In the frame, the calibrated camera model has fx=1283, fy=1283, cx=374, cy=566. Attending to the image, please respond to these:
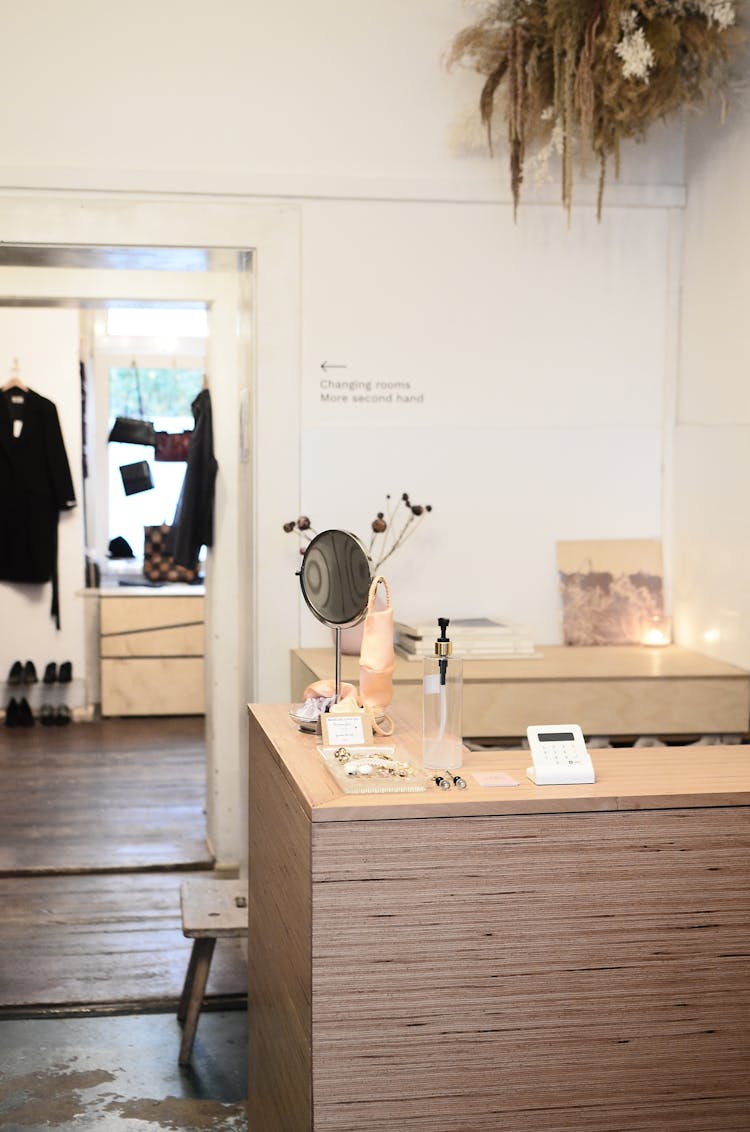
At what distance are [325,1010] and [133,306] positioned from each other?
3788 millimetres

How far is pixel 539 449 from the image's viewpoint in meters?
3.93

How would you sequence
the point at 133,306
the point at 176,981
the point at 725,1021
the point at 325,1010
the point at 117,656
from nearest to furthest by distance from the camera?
the point at 325,1010 < the point at 725,1021 < the point at 176,981 < the point at 133,306 < the point at 117,656

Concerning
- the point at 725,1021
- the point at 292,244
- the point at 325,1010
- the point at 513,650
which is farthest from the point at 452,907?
the point at 292,244

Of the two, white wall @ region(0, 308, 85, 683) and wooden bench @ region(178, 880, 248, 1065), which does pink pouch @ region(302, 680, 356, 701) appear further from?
white wall @ region(0, 308, 85, 683)

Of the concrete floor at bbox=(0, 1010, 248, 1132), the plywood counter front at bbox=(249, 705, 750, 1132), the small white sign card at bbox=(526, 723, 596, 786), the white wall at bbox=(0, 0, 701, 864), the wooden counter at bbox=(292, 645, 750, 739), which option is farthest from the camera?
the white wall at bbox=(0, 0, 701, 864)

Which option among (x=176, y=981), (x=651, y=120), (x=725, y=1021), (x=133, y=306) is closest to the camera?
(x=725, y=1021)

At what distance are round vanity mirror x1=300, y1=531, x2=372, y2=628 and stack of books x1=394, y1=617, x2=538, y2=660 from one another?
3.46ft

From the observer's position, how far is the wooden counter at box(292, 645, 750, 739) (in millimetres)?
3377

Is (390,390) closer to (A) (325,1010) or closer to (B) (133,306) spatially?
(B) (133,306)

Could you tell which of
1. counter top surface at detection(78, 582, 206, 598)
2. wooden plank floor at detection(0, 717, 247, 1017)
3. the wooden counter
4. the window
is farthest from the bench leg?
the window

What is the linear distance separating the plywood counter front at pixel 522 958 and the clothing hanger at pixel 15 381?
6.03 m

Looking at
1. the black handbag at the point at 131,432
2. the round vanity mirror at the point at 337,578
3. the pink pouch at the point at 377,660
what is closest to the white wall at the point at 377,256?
the round vanity mirror at the point at 337,578

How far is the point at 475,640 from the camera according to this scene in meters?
3.65

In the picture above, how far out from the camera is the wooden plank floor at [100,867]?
3.77 meters
